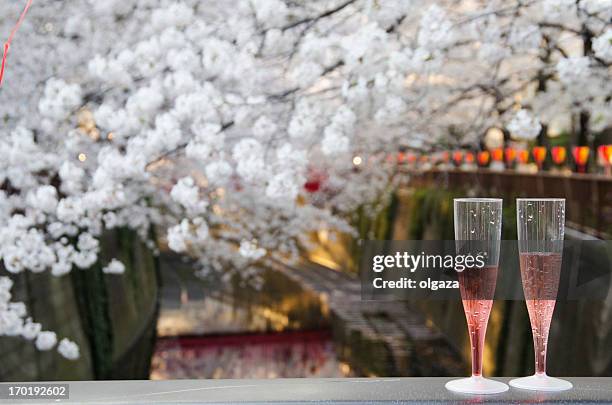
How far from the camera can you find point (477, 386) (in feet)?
4.26

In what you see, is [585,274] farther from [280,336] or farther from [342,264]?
[280,336]

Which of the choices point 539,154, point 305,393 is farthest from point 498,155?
point 305,393

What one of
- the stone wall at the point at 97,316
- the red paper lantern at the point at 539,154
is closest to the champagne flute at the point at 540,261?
the red paper lantern at the point at 539,154

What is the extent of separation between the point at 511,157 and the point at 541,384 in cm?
216

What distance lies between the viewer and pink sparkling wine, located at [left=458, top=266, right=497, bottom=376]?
1332mm

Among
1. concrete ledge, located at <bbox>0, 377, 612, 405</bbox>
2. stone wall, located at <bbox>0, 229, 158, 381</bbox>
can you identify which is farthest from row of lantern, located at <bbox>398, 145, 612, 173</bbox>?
concrete ledge, located at <bbox>0, 377, 612, 405</bbox>

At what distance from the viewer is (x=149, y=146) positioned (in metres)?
3.20

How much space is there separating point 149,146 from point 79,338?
872 mm

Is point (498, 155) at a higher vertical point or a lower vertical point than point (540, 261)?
higher

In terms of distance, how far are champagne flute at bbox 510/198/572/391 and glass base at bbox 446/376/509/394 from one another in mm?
41

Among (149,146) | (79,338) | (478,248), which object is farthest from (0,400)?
(79,338)

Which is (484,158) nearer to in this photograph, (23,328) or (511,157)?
(511,157)

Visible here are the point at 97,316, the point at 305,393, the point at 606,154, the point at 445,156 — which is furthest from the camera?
the point at 97,316

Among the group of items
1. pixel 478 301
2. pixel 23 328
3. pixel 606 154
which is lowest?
pixel 23 328
